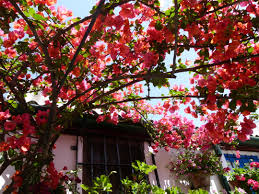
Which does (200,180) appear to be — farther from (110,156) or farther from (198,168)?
(110,156)

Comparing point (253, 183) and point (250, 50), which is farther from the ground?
point (250, 50)

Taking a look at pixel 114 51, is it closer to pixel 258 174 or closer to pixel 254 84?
pixel 254 84

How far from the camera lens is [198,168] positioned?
4027mm

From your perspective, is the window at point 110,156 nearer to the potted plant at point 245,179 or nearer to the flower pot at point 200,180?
the flower pot at point 200,180

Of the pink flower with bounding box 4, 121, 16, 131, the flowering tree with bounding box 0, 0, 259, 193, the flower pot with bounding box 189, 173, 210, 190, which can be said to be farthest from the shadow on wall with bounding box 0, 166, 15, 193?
the flower pot with bounding box 189, 173, 210, 190

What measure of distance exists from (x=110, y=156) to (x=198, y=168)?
6.38 ft

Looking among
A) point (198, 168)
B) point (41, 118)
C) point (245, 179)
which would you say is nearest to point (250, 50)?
point (41, 118)

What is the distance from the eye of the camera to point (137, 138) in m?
4.45

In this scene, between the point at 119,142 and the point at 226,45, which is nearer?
the point at 226,45

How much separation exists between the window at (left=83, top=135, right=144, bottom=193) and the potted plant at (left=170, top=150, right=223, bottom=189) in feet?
2.90

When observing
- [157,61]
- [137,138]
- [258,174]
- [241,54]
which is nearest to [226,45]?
[241,54]

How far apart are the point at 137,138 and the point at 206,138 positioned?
1705mm

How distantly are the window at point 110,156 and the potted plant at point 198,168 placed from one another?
88 cm

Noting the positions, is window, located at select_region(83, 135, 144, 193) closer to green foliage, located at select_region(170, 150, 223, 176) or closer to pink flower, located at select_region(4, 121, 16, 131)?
green foliage, located at select_region(170, 150, 223, 176)
